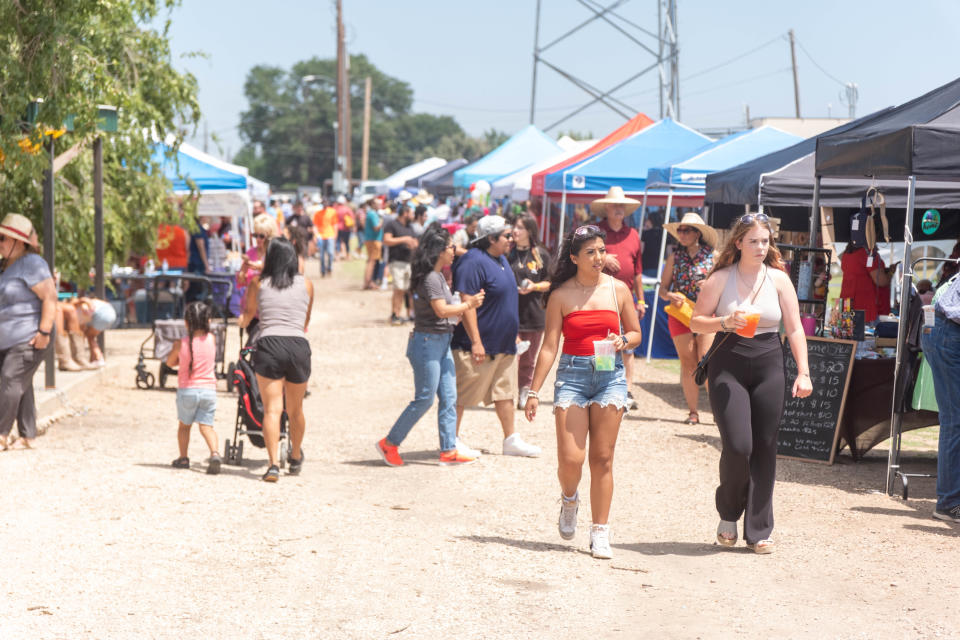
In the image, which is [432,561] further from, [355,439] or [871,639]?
[355,439]

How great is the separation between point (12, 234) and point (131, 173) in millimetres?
6075

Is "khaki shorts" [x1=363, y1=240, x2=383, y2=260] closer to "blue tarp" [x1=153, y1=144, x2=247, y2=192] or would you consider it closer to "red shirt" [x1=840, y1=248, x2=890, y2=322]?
"blue tarp" [x1=153, y1=144, x2=247, y2=192]

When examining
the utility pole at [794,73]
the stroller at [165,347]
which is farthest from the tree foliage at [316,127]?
the stroller at [165,347]

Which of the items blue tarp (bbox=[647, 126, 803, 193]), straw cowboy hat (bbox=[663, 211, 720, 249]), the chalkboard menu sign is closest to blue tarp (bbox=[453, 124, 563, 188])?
blue tarp (bbox=[647, 126, 803, 193])

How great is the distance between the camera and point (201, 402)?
28.8 feet

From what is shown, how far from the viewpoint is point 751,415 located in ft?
21.6

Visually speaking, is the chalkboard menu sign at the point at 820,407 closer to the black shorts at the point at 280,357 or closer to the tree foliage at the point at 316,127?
the black shorts at the point at 280,357

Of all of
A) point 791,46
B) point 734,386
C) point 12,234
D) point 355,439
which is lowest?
point 355,439

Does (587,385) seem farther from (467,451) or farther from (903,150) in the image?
(467,451)

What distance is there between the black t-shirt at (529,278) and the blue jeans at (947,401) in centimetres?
448

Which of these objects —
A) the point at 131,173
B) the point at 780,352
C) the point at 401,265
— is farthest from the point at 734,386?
the point at 401,265

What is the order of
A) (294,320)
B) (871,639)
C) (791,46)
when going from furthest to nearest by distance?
(791,46) < (294,320) < (871,639)

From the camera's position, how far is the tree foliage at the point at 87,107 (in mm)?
9641

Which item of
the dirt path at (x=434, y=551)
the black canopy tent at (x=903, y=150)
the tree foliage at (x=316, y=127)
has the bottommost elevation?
the dirt path at (x=434, y=551)
